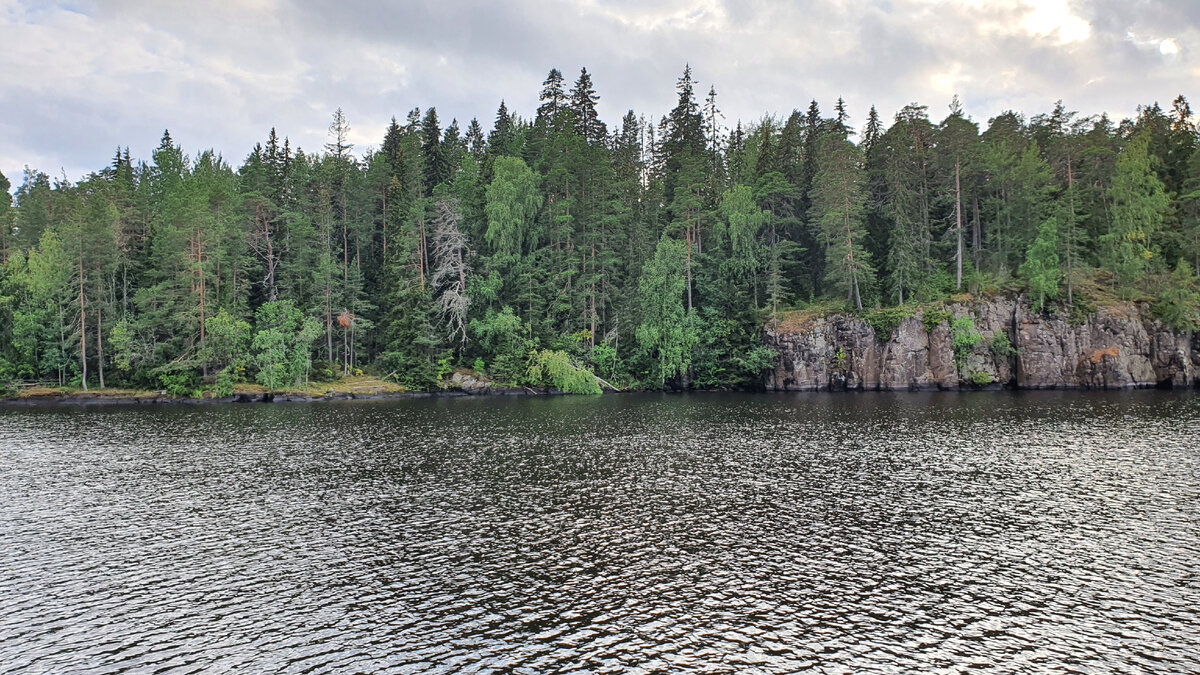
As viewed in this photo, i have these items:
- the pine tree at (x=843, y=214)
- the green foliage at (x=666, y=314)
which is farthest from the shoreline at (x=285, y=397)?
the pine tree at (x=843, y=214)

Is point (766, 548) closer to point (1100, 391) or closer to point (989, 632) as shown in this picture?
point (989, 632)

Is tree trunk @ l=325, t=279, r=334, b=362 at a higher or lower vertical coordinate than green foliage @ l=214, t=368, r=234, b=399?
higher

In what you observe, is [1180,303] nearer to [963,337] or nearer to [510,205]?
[963,337]

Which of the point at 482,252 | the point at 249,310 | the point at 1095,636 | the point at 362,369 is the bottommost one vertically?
the point at 1095,636

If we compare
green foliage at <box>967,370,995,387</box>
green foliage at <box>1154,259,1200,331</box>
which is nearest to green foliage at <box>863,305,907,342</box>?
green foliage at <box>967,370,995,387</box>

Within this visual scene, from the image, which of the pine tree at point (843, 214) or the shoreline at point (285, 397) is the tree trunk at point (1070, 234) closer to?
the shoreline at point (285, 397)

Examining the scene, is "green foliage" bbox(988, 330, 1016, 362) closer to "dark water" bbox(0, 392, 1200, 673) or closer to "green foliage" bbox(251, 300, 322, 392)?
"dark water" bbox(0, 392, 1200, 673)

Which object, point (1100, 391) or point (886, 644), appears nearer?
point (886, 644)

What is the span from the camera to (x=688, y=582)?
17469mm

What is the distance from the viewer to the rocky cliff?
66.4 metres

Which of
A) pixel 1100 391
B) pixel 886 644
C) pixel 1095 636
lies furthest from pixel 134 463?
pixel 1100 391

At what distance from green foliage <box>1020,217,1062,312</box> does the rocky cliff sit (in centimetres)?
174

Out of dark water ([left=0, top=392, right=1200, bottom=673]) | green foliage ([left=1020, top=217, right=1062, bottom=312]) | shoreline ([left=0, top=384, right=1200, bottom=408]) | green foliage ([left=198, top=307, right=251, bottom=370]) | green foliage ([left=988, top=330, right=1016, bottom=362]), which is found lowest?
dark water ([left=0, top=392, right=1200, bottom=673])

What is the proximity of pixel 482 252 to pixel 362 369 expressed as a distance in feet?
70.5
